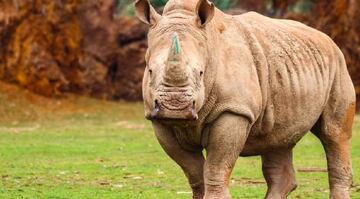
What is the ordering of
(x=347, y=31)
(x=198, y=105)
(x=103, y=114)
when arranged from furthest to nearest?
(x=347, y=31)
(x=103, y=114)
(x=198, y=105)

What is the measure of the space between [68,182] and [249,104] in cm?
596

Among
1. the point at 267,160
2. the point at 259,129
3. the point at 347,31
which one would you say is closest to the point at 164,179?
the point at 267,160

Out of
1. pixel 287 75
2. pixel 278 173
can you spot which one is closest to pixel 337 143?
pixel 278 173

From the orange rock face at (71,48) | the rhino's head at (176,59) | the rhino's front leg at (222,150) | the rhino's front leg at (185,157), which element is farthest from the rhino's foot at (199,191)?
the orange rock face at (71,48)

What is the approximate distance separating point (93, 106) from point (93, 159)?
38.9 ft

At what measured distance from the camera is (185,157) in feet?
28.3

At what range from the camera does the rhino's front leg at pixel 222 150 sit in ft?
27.0

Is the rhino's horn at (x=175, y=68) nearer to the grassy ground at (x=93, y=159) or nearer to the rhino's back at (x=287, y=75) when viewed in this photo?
the rhino's back at (x=287, y=75)

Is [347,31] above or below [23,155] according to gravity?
below

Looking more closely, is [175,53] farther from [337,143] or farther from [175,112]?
[337,143]

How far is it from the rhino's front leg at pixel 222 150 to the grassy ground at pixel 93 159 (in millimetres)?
3668

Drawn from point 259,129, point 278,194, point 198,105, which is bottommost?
point 278,194

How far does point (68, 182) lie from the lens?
13883 mm

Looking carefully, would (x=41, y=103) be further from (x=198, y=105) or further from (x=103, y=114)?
(x=198, y=105)
